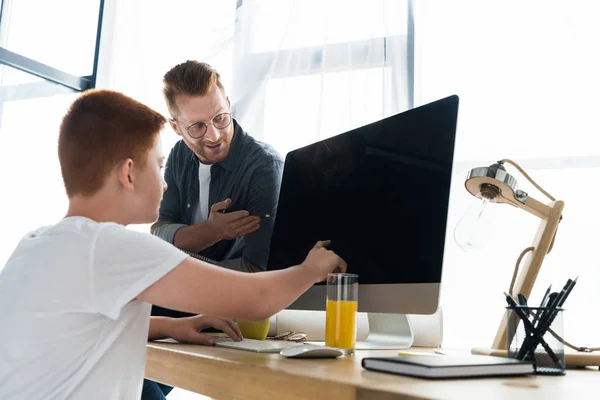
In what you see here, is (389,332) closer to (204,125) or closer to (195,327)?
(195,327)

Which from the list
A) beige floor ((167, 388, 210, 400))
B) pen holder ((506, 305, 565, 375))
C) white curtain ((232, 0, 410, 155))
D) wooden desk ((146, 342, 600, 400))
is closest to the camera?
wooden desk ((146, 342, 600, 400))

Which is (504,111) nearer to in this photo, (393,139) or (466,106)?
(466,106)

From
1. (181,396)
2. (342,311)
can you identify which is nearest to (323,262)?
(342,311)

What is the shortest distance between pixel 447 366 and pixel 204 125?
4.84 feet

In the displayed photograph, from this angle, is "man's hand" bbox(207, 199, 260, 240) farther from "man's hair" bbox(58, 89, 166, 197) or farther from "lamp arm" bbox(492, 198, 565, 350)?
"lamp arm" bbox(492, 198, 565, 350)

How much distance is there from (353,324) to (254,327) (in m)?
0.44

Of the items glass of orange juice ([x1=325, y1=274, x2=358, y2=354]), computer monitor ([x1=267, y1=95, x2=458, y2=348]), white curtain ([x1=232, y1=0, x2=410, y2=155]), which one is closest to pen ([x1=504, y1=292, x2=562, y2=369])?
computer monitor ([x1=267, y1=95, x2=458, y2=348])

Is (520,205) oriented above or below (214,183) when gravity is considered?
below

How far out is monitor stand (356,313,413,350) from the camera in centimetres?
145

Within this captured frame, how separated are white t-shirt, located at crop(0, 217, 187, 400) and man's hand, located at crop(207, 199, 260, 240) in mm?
812

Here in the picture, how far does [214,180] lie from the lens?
215 cm

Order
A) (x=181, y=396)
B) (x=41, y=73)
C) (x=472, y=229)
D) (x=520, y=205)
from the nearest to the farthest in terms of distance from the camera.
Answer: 1. (x=520, y=205)
2. (x=472, y=229)
3. (x=181, y=396)
4. (x=41, y=73)

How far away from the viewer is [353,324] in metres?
1.20

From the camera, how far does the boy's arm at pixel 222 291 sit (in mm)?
1001
